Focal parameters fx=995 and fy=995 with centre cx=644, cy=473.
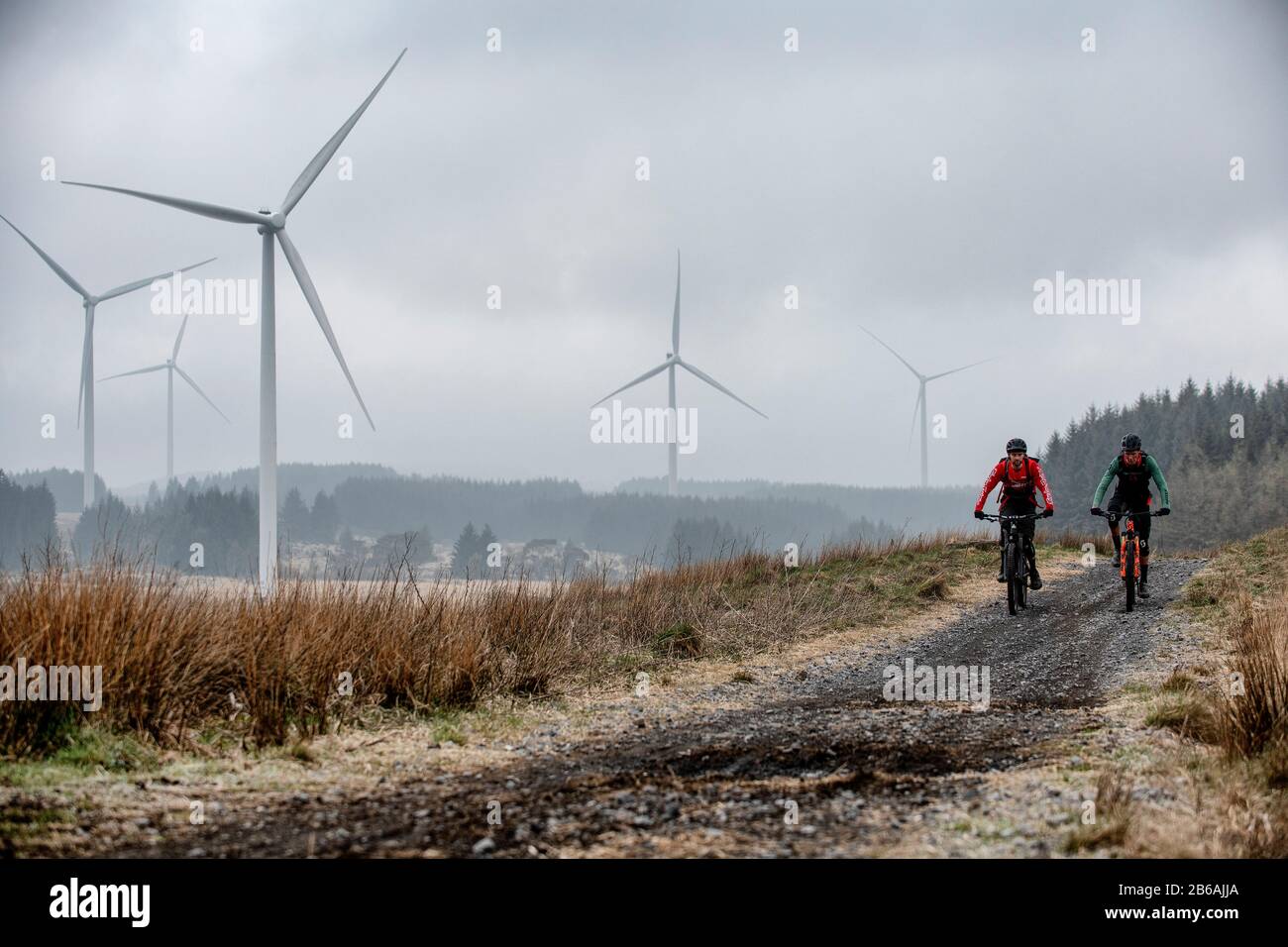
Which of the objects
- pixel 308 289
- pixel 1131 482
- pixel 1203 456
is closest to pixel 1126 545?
pixel 1131 482

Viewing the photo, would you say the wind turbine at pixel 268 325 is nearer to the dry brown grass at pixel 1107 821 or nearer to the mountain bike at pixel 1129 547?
the mountain bike at pixel 1129 547

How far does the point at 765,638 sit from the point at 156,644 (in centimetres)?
983

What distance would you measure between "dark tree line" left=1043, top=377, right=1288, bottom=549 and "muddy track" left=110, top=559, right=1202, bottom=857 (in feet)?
257

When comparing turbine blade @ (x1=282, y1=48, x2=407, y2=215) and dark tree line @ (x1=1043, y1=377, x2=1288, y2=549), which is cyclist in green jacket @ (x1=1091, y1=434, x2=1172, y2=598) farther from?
dark tree line @ (x1=1043, y1=377, x2=1288, y2=549)

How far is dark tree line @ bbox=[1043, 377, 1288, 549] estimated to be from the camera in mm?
92188

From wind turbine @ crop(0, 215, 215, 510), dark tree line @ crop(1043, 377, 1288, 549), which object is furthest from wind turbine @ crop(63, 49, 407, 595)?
dark tree line @ crop(1043, 377, 1288, 549)

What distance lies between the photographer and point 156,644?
29.5 feet

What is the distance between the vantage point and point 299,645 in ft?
31.9

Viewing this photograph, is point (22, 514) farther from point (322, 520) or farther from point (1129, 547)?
point (1129, 547)

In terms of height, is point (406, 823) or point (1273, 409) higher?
point (1273, 409)

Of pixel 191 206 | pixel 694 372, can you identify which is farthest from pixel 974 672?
pixel 694 372

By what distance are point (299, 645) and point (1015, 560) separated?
1389 cm

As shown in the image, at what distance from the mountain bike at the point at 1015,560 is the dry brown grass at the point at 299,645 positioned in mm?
4922

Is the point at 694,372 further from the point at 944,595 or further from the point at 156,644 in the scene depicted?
the point at 156,644
